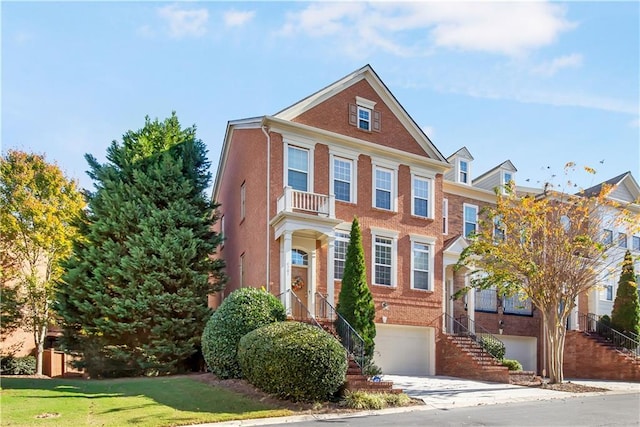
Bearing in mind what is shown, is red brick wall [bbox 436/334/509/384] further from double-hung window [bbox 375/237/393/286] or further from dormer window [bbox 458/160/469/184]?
dormer window [bbox 458/160/469/184]

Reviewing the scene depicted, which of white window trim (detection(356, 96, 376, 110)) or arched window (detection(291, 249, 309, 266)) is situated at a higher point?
white window trim (detection(356, 96, 376, 110))

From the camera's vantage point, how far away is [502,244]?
20531mm

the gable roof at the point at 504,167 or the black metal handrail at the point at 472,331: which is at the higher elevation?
the gable roof at the point at 504,167

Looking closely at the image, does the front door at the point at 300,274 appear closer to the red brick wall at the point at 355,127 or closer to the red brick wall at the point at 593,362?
the red brick wall at the point at 355,127

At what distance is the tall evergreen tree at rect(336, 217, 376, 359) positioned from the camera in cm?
1841

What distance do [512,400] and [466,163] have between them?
14169 millimetres

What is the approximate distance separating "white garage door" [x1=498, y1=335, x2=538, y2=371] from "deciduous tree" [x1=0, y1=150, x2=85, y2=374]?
20313mm

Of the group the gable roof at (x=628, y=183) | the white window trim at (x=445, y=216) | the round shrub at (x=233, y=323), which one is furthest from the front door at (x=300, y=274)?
the gable roof at (x=628, y=183)

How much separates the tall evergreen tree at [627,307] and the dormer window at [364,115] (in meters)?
13.3

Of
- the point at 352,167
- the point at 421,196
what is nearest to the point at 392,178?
the point at 421,196

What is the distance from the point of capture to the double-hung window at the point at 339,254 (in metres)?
21.6

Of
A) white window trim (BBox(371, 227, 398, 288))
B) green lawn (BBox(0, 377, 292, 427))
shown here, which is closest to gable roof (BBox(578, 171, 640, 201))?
white window trim (BBox(371, 227, 398, 288))

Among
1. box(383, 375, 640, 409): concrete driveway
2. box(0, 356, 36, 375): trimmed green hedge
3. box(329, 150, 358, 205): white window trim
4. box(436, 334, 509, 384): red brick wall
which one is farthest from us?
box(0, 356, 36, 375): trimmed green hedge

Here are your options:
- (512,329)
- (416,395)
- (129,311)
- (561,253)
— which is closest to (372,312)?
(416,395)
